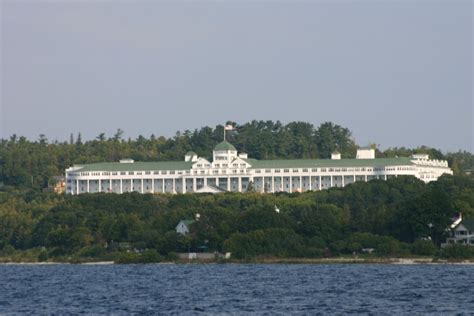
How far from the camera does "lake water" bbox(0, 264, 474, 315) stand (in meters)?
81.4

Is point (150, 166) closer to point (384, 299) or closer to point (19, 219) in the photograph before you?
point (19, 219)

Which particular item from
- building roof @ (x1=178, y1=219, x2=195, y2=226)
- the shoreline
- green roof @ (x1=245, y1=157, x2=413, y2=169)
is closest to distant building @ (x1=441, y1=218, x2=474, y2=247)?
the shoreline

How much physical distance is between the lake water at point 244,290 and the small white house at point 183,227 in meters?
12.5

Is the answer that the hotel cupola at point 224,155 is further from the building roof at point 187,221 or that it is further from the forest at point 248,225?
the building roof at point 187,221

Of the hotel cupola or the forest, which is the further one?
the hotel cupola

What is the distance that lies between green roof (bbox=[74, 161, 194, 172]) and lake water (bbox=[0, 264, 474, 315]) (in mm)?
72984

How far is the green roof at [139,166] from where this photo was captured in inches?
7721

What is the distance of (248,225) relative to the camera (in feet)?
433

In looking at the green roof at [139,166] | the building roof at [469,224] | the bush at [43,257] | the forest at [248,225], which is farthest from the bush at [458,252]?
the green roof at [139,166]

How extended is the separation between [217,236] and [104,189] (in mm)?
66876

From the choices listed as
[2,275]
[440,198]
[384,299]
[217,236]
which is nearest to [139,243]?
[217,236]

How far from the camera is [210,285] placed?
98625 millimetres

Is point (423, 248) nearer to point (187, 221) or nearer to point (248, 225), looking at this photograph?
point (248, 225)

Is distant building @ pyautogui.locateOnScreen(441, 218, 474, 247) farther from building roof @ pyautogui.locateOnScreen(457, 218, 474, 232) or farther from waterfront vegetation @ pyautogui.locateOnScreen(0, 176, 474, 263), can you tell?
waterfront vegetation @ pyautogui.locateOnScreen(0, 176, 474, 263)
